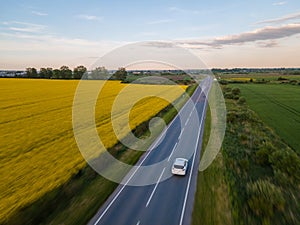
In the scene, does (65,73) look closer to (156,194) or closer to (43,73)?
(43,73)

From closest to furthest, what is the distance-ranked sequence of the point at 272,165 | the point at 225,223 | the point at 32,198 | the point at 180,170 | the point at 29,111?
the point at 225,223 → the point at 32,198 → the point at 180,170 → the point at 272,165 → the point at 29,111

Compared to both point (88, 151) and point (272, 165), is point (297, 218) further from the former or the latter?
point (88, 151)

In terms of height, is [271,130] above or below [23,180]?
below

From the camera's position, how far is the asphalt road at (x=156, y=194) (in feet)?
41.6

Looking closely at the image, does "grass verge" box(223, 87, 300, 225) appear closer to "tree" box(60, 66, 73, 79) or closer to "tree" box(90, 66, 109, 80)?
"tree" box(60, 66, 73, 79)

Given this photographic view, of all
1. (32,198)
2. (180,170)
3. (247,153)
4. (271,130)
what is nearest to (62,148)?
(32,198)

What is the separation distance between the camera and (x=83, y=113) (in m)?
37.2

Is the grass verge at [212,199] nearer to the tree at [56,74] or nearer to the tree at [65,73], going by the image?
the tree at [65,73]

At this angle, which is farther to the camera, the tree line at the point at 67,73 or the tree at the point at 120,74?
the tree at the point at 120,74

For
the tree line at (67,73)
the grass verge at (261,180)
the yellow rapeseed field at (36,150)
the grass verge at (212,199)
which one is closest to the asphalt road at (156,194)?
the grass verge at (212,199)

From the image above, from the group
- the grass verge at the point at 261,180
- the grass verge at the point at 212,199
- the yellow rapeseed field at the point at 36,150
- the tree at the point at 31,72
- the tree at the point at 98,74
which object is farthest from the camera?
the tree at the point at 98,74

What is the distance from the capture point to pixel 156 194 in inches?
592

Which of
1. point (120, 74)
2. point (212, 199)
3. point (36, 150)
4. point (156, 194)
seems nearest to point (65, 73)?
point (120, 74)

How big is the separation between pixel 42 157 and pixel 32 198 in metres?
6.23
